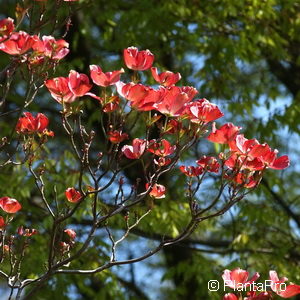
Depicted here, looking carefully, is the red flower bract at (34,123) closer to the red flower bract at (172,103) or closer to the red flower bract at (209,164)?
the red flower bract at (172,103)

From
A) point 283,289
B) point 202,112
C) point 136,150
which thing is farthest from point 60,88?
point 283,289

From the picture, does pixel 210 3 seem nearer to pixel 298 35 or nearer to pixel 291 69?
pixel 298 35

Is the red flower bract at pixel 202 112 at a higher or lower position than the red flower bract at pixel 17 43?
lower

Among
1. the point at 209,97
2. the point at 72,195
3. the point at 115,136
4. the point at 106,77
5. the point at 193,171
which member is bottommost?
the point at 209,97

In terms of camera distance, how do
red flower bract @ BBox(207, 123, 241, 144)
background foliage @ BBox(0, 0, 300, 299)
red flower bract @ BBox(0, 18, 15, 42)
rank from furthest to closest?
background foliage @ BBox(0, 0, 300, 299), red flower bract @ BBox(207, 123, 241, 144), red flower bract @ BBox(0, 18, 15, 42)

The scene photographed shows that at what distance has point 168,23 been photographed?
4.62 m

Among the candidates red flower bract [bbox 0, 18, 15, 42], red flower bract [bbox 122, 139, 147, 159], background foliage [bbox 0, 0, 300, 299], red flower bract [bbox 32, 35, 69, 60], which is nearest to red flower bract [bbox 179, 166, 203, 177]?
red flower bract [bbox 122, 139, 147, 159]

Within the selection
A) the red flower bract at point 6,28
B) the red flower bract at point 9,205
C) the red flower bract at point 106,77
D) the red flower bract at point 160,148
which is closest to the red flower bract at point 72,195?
the red flower bract at point 9,205

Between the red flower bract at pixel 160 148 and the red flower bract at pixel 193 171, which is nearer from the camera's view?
the red flower bract at pixel 160 148

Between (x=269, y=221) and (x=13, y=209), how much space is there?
9.22 feet

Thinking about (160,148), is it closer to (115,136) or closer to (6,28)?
(115,136)

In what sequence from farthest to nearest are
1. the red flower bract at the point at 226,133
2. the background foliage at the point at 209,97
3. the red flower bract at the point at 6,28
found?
the background foliage at the point at 209,97 → the red flower bract at the point at 226,133 → the red flower bract at the point at 6,28

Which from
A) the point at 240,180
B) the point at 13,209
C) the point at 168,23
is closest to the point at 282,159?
the point at 240,180

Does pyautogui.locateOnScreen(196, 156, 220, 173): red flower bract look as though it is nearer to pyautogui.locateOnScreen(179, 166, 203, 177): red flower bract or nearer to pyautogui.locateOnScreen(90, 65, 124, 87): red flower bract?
pyautogui.locateOnScreen(179, 166, 203, 177): red flower bract
